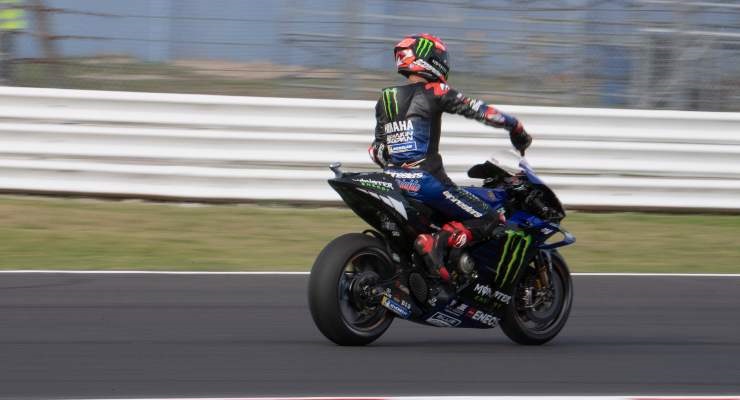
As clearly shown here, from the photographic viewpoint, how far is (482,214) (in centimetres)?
638

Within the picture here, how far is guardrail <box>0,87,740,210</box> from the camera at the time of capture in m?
11.4

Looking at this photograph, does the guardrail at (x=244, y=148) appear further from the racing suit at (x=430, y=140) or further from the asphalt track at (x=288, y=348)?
the racing suit at (x=430, y=140)

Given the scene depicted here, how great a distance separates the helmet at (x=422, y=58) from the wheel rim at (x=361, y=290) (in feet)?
3.33

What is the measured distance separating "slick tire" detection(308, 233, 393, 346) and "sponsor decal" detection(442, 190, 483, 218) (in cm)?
43

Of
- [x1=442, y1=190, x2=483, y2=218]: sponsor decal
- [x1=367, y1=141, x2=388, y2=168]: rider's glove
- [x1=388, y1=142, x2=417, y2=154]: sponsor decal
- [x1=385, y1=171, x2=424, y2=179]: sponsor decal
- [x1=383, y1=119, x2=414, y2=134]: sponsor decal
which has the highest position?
[x1=383, y1=119, x2=414, y2=134]: sponsor decal

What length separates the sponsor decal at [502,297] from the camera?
21.4 ft

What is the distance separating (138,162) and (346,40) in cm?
239

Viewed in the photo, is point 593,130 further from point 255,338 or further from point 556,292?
point 255,338

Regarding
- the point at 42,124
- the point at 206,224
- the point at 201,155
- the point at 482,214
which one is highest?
the point at 42,124

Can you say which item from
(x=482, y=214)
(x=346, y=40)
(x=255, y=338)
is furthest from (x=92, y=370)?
(x=346, y=40)

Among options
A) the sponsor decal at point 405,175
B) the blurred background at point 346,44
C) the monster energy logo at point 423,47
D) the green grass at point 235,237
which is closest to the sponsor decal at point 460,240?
the sponsor decal at point 405,175

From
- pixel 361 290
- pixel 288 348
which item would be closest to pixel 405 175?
pixel 361 290

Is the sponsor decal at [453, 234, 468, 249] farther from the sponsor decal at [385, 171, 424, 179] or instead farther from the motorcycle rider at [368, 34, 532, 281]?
the sponsor decal at [385, 171, 424, 179]

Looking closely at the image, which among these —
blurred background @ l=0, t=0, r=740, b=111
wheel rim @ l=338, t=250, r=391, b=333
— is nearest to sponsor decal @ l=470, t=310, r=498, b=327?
wheel rim @ l=338, t=250, r=391, b=333
